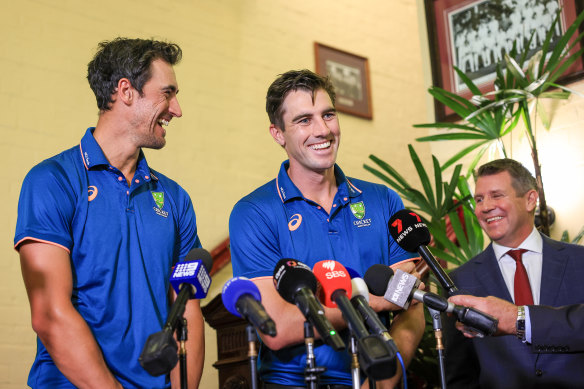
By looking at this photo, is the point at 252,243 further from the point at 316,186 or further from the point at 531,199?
the point at 531,199

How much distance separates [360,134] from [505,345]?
11.9 feet

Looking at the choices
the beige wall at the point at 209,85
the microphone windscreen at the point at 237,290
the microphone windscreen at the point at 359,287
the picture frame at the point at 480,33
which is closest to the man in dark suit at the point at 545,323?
the microphone windscreen at the point at 359,287

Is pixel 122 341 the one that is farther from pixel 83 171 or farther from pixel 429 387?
pixel 429 387

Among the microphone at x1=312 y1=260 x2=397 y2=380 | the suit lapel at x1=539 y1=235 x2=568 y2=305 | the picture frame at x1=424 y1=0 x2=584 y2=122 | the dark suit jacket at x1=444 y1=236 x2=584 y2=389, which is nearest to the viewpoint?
the microphone at x1=312 y1=260 x2=397 y2=380

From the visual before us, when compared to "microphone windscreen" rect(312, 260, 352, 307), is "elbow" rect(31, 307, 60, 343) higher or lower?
lower

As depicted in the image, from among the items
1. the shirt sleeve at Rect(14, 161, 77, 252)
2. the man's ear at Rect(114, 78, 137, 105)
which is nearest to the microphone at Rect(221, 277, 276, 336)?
the shirt sleeve at Rect(14, 161, 77, 252)

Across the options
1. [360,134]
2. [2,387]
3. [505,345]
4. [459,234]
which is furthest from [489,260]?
[360,134]

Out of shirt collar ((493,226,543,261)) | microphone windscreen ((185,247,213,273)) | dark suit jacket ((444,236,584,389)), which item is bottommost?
dark suit jacket ((444,236,584,389))

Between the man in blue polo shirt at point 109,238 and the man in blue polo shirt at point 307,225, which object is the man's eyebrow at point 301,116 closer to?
the man in blue polo shirt at point 307,225

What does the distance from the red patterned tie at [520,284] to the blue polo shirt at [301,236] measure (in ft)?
3.27

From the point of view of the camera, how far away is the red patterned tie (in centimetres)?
324

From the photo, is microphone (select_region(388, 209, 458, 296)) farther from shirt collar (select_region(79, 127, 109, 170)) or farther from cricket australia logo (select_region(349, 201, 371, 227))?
shirt collar (select_region(79, 127, 109, 170))

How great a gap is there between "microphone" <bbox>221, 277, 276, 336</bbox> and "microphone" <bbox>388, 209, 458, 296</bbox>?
0.56 meters

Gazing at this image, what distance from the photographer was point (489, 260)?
341 cm
